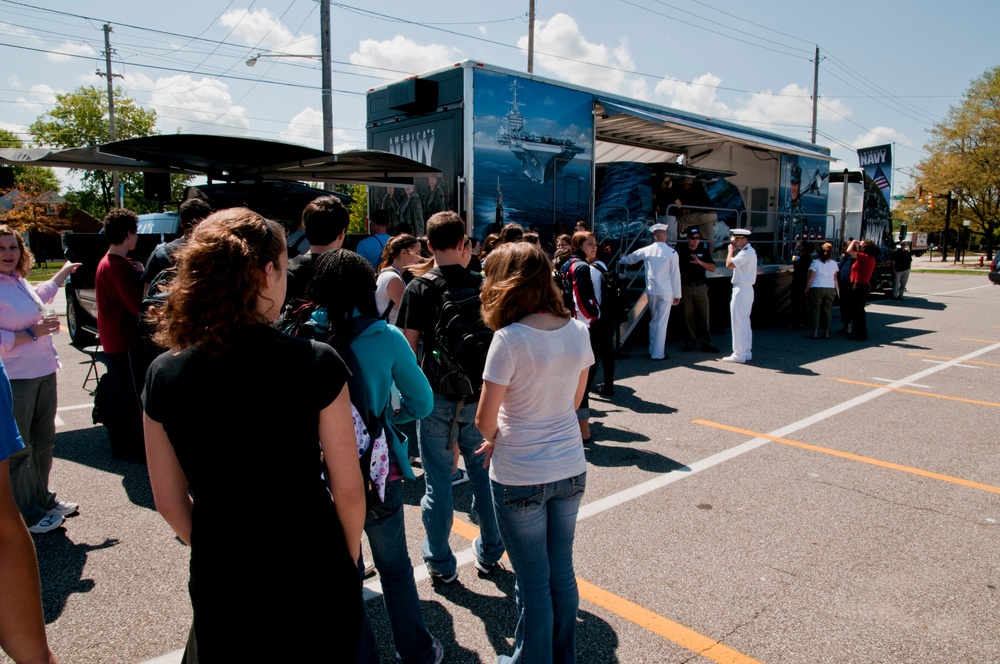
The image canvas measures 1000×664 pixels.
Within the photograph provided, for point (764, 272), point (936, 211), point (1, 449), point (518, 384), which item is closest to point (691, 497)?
point (518, 384)

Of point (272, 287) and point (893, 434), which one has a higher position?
point (272, 287)

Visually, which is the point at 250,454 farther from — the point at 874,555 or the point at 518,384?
the point at 874,555

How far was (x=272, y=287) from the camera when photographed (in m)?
1.71

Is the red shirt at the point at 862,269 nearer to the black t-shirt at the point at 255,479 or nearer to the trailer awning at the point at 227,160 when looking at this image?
the trailer awning at the point at 227,160

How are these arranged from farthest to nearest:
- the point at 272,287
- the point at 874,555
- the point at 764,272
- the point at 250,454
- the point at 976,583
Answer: the point at 764,272, the point at 874,555, the point at 976,583, the point at 272,287, the point at 250,454

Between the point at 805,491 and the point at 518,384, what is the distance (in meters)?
3.15

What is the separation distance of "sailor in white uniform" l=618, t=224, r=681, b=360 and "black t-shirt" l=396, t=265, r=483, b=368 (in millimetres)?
6516

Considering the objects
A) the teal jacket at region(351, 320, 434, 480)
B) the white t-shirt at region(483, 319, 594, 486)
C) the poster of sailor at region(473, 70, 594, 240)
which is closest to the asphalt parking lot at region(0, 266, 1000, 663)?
the teal jacket at region(351, 320, 434, 480)

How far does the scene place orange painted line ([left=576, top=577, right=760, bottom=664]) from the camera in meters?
2.82

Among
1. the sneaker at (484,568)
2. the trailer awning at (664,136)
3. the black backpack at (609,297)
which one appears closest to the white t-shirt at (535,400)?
Result: the sneaker at (484,568)

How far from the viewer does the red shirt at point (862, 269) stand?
10930 mm

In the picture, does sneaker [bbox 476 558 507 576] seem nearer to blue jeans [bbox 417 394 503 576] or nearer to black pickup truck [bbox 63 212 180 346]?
blue jeans [bbox 417 394 503 576]

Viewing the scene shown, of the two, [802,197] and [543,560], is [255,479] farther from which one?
[802,197]

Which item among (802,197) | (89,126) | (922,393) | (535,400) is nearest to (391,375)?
(535,400)
